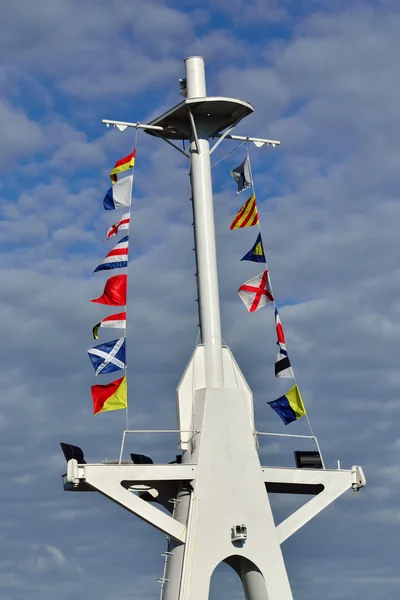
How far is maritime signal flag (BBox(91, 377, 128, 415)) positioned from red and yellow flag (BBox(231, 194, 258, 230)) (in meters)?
6.41

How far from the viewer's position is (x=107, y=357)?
33.8 meters

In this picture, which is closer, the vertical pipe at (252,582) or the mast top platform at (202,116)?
the vertical pipe at (252,582)

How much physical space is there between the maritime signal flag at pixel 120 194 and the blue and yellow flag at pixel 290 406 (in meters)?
7.00

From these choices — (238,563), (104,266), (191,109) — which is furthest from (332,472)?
(191,109)

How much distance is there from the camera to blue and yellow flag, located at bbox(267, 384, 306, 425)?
114 feet

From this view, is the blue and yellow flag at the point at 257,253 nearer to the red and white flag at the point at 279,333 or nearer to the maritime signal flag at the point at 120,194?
the red and white flag at the point at 279,333

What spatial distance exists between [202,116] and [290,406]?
855 cm

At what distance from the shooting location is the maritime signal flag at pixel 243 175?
123 feet

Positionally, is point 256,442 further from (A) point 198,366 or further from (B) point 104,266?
(B) point 104,266

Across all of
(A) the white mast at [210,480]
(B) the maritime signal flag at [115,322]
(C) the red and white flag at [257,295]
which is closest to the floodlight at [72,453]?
(A) the white mast at [210,480]

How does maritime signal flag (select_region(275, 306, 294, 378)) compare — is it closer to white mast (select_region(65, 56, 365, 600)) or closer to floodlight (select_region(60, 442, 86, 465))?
white mast (select_region(65, 56, 365, 600))

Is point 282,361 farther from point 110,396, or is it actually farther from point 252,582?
point 252,582

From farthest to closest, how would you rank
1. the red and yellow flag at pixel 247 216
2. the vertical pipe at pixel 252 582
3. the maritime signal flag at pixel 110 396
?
the red and yellow flag at pixel 247 216, the maritime signal flag at pixel 110 396, the vertical pipe at pixel 252 582

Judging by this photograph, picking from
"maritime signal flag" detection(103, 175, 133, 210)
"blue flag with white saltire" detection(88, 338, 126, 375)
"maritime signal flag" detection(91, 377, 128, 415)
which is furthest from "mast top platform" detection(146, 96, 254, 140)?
"maritime signal flag" detection(91, 377, 128, 415)
